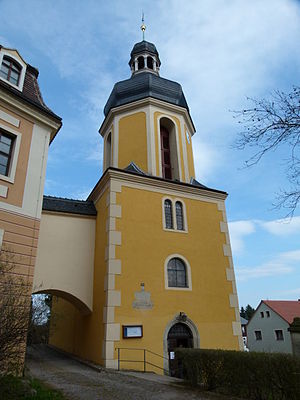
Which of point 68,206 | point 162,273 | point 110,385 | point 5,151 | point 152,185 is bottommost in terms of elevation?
point 110,385

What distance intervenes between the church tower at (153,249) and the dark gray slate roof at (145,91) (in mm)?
67

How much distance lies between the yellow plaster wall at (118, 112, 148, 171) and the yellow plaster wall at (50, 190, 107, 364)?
9.20 ft

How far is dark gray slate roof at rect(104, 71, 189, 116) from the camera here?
17938 millimetres

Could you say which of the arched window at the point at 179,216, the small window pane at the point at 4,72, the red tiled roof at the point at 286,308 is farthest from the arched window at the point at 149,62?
the red tiled roof at the point at 286,308

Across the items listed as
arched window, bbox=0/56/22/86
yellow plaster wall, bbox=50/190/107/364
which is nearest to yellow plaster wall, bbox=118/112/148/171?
yellow plaster wall, bbox=50/190/107/364

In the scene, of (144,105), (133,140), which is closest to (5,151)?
(133,140)

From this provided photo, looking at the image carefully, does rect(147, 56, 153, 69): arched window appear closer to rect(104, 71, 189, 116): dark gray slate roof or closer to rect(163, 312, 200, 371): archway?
rect(104, 71, 189, 116): dark gray slate roof

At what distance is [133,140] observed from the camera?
17.0 meters

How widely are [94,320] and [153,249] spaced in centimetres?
381

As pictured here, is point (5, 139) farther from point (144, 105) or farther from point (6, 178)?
point (144, 105)

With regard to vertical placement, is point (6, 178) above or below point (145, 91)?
below

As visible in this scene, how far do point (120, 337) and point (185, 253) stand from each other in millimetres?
4667

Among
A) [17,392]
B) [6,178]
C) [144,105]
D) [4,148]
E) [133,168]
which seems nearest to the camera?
[17,392]

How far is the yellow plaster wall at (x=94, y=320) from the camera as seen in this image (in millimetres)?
12594
